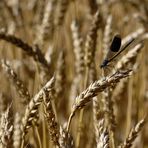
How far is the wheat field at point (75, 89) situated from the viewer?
2.46 feet

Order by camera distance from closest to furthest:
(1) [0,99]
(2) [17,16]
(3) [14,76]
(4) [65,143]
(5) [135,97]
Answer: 1. (4) [65,143]
2. (3) [14,76]
3. (1) [0,99]
4. (5) [135,97]
5. (2) [17,16]

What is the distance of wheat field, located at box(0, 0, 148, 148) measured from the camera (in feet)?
2.46

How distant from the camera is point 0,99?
109 centimetres

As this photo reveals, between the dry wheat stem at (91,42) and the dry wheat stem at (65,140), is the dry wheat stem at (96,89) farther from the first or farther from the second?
the dry wheat stem at (91,42)

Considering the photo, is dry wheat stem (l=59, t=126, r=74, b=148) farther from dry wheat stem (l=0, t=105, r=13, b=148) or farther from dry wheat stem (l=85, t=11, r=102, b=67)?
dry wheat stem (l=85, t=11, r=102, b=67)

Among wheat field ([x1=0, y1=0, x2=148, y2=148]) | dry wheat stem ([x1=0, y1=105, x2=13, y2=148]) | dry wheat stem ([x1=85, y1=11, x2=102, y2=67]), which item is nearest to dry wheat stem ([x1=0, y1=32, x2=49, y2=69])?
wheat field ([x1=0, y1=0, x2=148, y2=148])

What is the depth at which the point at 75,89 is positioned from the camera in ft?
5.10

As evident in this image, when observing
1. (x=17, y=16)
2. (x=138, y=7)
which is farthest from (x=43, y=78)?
(x=17, y=16)

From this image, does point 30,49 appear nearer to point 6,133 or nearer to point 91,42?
point 91,42

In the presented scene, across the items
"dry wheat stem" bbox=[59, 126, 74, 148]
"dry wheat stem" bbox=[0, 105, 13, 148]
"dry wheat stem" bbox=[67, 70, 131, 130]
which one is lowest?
"dry wheat stem" bbox=[59, 126, 74, 148]

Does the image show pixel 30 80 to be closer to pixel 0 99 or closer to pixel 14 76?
pixel 0 99

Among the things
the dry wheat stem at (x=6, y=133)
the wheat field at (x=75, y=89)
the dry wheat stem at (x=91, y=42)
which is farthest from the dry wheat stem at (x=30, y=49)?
the dry wheat stem at (x=6, y=133)

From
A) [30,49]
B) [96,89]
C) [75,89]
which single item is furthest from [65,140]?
[75,89]

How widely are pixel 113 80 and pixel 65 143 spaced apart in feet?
0.38
